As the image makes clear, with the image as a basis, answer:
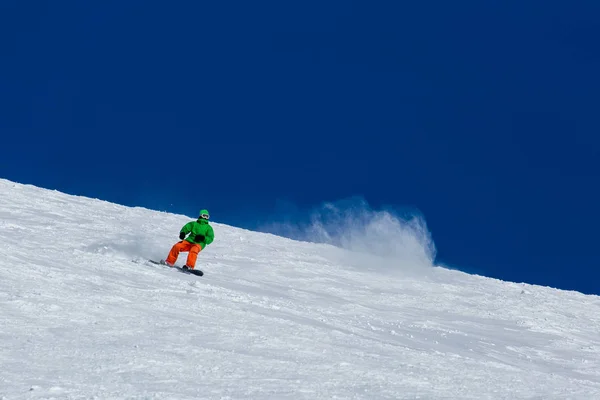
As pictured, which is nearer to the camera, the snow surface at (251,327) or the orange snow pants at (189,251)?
the snow surface at (251,327)

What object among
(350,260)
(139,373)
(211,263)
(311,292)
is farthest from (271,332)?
(350,260)

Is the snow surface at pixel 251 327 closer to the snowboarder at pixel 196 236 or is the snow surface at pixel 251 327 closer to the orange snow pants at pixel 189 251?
the orange snow pants at pixel 189 251

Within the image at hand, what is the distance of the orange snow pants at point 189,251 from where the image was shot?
54.1ft

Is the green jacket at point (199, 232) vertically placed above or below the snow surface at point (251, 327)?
above

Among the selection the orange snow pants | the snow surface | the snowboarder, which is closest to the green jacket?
the snowboarder

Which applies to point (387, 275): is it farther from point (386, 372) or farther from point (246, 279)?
point (386, 372)

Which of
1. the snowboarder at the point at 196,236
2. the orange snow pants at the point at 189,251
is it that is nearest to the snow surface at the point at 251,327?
the orange snow pants at the point at 189,251

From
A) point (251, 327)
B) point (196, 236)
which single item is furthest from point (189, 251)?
point (251, 327)

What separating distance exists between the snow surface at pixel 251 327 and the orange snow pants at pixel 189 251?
24.4 inches

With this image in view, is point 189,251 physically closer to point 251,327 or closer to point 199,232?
point 199,232

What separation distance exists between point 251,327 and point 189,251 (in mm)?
6597

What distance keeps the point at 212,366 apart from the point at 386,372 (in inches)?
81.7

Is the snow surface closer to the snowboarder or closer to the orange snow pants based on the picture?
the orange snow pants

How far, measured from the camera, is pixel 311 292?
17.3m
